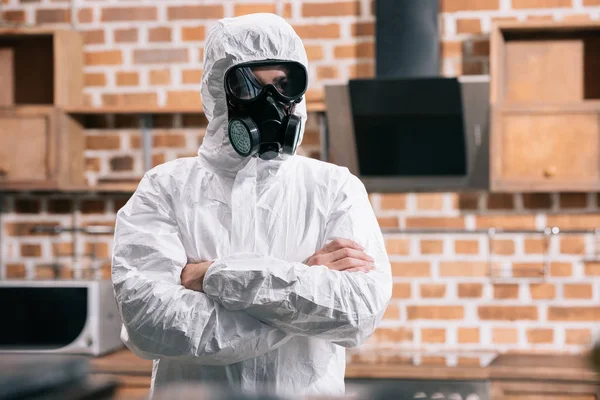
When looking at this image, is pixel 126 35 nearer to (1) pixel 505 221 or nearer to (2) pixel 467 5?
(2) pixel 467 5

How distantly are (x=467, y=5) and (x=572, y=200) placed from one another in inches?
34.5

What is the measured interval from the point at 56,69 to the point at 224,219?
6.26 ft

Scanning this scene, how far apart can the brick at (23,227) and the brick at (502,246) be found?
71.3 inches

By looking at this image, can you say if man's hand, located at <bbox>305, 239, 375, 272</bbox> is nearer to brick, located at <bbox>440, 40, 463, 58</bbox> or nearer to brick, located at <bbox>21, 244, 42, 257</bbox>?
brick, located at <bbox>440, 40, 463, 58</bbox>

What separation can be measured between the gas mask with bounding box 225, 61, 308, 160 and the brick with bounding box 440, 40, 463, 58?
5.73ft

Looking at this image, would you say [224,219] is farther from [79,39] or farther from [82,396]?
[79,39]

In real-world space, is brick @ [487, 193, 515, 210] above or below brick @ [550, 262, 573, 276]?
above

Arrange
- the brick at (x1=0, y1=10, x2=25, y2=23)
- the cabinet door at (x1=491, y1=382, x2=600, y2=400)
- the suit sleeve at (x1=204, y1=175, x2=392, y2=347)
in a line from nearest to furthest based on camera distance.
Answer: the suit sleeve at (x1=204, y1=175, x2=392, y2=347), the cabinet door at (x1=491, y1=382, x2=600, y2=400), the brick at (x1=0, y1=10, x2=25, y2=23)

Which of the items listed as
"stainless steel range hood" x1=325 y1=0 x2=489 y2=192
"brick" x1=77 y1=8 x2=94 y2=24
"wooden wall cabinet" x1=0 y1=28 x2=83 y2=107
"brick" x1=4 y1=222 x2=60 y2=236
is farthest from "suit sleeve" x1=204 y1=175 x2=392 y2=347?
"brick" x1=77 y1=8 x2=94 y2=24

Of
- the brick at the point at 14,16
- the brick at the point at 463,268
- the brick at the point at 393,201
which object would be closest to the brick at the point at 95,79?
the brick at the point at 14,16

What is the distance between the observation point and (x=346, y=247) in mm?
1396

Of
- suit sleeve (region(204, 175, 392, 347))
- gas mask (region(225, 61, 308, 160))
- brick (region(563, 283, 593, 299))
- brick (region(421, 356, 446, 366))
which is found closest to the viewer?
suit sleeve (region(204, 175, 392, 347))

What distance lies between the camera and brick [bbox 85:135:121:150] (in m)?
3.28

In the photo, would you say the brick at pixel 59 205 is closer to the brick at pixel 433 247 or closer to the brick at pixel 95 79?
the brick at pixel 95 79
